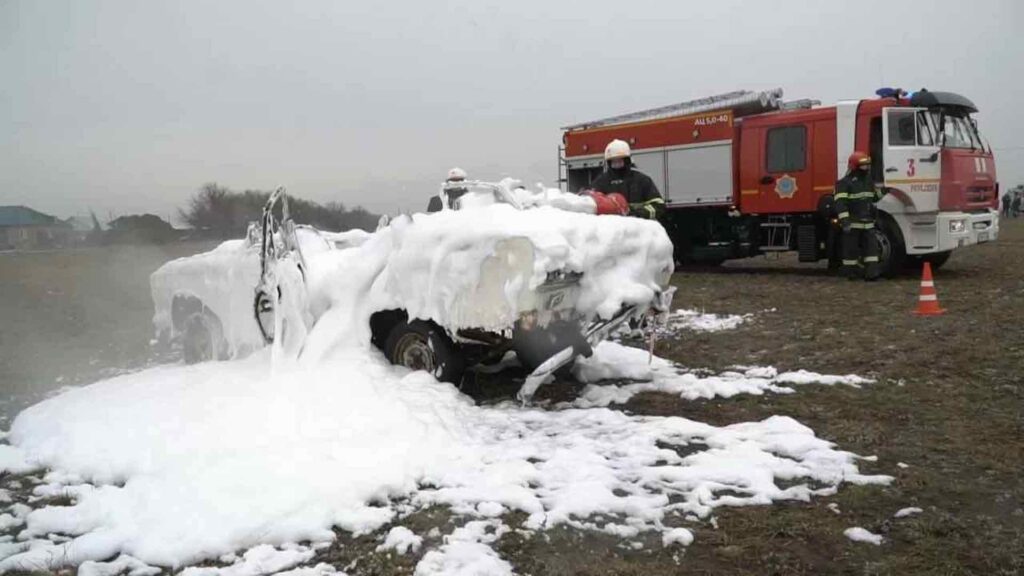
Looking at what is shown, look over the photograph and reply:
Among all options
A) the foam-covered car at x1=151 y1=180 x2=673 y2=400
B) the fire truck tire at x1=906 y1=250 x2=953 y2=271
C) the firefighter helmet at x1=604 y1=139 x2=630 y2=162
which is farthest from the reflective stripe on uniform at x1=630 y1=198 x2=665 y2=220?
the fire truck tire at x1=906 y1=250 x2=953 y2=271

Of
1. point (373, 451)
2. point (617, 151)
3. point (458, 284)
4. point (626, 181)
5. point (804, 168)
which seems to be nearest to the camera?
point (373, 451)

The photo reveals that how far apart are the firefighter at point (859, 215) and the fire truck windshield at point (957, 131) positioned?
3.51ft

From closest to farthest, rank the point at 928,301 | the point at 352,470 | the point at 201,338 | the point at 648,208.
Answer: the point at 352,470 → the point at 201,338 → the point at 648,208 → the point at 928,301

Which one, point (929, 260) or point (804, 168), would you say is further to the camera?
point (804, 168)

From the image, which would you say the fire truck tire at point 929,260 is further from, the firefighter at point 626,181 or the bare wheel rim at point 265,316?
the bare wheel rim at point 265,316

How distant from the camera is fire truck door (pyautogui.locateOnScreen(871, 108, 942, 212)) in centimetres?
1112

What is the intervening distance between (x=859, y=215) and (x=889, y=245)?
86 cm

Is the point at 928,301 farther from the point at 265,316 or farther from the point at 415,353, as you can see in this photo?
the point at 265,316

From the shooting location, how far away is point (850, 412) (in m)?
4.72

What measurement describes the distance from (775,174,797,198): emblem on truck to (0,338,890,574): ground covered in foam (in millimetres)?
9204

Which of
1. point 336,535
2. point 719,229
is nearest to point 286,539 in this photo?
point 336,535

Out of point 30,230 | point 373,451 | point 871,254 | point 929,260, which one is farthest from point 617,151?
A: point 929,260

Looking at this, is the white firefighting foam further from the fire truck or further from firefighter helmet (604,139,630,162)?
the fire truck

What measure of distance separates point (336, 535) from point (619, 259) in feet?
9.19
